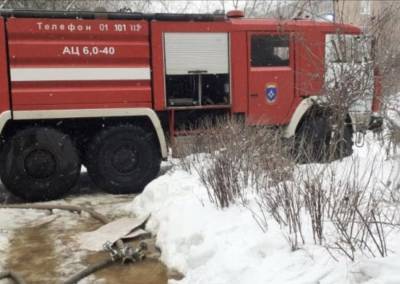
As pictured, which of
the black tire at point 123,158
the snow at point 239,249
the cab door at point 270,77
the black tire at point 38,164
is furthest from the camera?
the cab door at point 270,77

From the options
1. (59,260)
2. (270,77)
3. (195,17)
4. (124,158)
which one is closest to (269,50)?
(270,77)

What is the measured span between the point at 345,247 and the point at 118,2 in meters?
18.3

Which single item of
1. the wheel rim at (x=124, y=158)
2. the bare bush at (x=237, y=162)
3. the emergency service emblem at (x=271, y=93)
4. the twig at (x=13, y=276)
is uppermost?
the emergency service emblem at (x=271, y=93)

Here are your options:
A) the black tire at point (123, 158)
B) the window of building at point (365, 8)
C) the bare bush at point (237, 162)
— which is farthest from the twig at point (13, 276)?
the window of building at point (365, 8)

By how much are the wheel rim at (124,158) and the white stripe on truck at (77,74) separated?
1110mm

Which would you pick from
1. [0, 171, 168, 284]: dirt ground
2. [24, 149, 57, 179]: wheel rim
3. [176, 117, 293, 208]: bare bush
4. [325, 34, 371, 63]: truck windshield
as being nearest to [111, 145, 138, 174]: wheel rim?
[0, 171, 168, 284]: dirt ground

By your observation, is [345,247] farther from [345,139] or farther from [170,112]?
[345,139]

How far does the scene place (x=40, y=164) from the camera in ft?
27.4

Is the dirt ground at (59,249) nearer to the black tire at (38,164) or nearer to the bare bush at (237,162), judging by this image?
the black tire at (38,164)

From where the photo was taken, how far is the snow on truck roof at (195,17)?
8.09 meters

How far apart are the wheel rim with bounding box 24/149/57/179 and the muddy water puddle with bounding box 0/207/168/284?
4.80 ft

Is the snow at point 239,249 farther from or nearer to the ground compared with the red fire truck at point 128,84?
nearer to the ground

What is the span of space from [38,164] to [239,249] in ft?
14.8

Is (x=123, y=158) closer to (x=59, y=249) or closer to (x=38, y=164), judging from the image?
(x=38, y=164)
